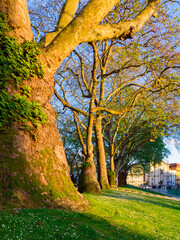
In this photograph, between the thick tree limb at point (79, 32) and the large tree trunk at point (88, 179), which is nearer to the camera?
the thick tree limb at point (79, 32)

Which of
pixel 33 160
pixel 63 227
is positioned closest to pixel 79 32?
pixel 33 160

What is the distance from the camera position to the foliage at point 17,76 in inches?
221

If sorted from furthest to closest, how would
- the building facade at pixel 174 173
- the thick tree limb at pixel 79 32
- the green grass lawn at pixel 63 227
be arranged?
the building facade at pixel 174 173 → the thick tree limb at pixel 79 32 → the green grass lawn at pixel 63 227

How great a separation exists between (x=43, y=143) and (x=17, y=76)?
82.9 inches

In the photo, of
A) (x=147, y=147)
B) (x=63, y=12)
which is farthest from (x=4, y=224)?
(x=147, y=147)

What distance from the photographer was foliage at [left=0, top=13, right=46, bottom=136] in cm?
562

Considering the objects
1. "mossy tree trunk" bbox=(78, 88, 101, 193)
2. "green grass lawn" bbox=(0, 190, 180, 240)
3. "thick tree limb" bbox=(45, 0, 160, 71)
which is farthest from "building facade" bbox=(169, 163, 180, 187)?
"thick tree limb" bbox=(45, 0, 160, 71)

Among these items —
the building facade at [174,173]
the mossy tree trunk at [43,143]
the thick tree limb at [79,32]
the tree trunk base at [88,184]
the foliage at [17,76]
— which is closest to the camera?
the mossy tree trunk at [43,143]

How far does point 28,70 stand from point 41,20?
10555mm

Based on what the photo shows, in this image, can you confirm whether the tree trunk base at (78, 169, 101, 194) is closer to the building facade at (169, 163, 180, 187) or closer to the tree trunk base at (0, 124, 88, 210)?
the tree trunk base at (0, 124, 88, 210)

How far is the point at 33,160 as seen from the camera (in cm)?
562

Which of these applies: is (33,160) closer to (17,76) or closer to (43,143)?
(43,143)

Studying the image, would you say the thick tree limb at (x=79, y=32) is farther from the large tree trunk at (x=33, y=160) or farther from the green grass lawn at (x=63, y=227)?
the green grass lawn at (x=63, y=227)

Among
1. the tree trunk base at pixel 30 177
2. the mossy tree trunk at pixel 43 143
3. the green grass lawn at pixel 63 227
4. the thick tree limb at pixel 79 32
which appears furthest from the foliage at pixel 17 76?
the green grass lawn at pixel 63 227
